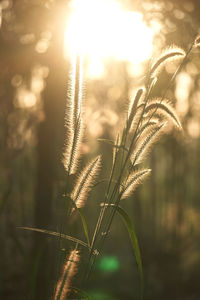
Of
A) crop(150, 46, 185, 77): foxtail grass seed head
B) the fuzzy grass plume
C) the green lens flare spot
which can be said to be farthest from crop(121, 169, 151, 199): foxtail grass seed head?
the green lens flare spot

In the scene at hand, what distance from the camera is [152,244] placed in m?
5.83

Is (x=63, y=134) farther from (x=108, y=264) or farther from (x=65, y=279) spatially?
(x=108, y=264)

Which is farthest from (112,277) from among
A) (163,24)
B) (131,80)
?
(163,24)

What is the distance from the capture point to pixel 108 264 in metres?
5.87

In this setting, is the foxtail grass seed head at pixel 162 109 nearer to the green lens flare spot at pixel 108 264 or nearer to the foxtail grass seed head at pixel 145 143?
the foxtail grass seed head at pixel 145 143

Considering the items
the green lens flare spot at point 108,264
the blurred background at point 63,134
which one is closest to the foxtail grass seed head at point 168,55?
the blurred background at point 63,134

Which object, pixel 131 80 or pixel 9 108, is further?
pixel 131 80

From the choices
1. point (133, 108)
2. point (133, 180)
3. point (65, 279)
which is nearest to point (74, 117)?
point (133, 108)

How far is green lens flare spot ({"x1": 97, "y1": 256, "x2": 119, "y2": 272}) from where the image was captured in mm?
5653

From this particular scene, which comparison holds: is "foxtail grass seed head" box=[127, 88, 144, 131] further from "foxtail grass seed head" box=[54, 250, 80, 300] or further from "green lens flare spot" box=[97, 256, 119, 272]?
"green lens flare spot" box=[97, 256, 119, 272]

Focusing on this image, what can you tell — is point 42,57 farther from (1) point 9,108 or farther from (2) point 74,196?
A: (2) point 74,196

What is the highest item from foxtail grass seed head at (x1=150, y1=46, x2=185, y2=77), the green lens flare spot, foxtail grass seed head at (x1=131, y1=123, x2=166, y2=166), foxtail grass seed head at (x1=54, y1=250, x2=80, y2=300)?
foxtail grass seed head at (x1=150, y1=46, x2=185, y2=77)

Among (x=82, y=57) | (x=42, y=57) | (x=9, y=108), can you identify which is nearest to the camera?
(x=82, y=57)

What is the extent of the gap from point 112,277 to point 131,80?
10.3ft
